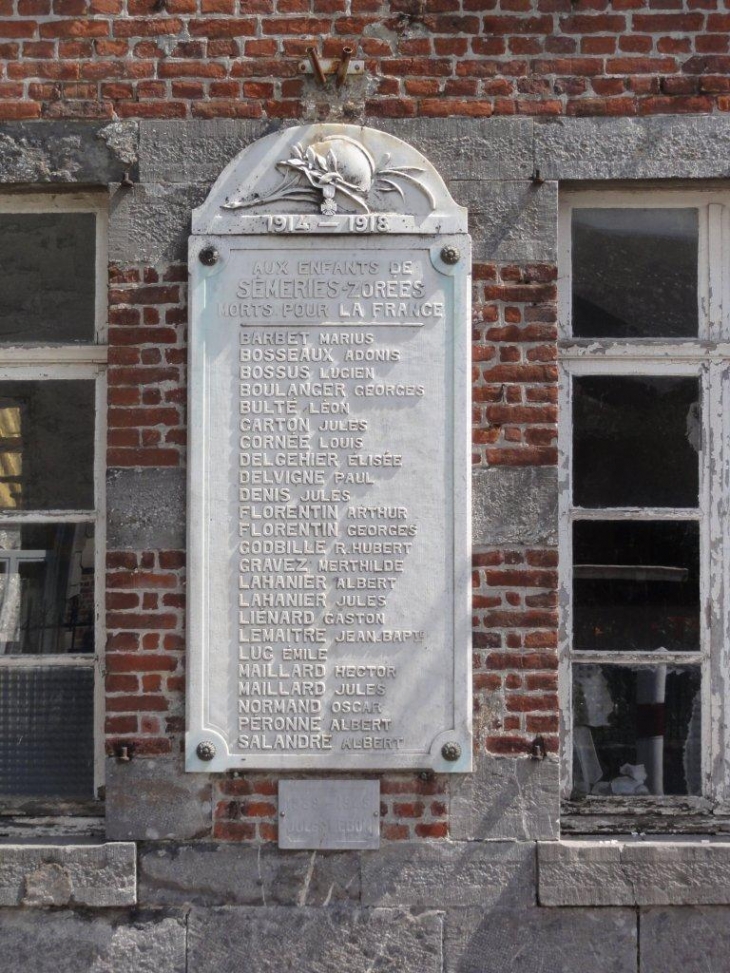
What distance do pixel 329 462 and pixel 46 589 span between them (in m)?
1.25

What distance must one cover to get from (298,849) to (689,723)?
1560mm

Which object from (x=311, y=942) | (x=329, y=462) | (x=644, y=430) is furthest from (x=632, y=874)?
(x=329, y=462)

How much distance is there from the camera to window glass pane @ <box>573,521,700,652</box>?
5059mm

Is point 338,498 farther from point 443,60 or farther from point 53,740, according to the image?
point 443,60

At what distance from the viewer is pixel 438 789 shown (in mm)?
4801

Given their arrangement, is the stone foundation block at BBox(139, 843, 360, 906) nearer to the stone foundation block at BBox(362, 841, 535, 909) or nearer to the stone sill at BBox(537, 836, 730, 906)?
the stone foundation block at BBox(362, 841, 535, 909)

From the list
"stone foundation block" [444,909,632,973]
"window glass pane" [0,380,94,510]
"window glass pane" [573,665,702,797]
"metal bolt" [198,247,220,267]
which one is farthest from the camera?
"window glass pane" [0,380,94,510]

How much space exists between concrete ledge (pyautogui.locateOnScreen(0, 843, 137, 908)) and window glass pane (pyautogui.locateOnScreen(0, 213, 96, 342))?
6.39 ft

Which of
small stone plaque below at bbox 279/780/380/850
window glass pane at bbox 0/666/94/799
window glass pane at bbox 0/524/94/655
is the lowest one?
small stone plaque below at bbox 279/780/380/850

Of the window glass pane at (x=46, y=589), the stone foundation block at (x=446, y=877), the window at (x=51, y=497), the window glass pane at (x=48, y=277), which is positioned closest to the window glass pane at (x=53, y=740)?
the window at (x=51, y=497)

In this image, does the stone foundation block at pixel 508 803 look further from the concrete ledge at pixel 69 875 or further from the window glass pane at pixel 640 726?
the concrete ledge at pixel 69 875

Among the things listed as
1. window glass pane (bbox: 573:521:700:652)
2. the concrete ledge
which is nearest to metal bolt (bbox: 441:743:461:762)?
window glass pane (bbox: 573:521:700:652)

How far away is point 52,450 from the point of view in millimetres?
5152

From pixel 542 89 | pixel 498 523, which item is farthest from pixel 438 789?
pixel 542 89
